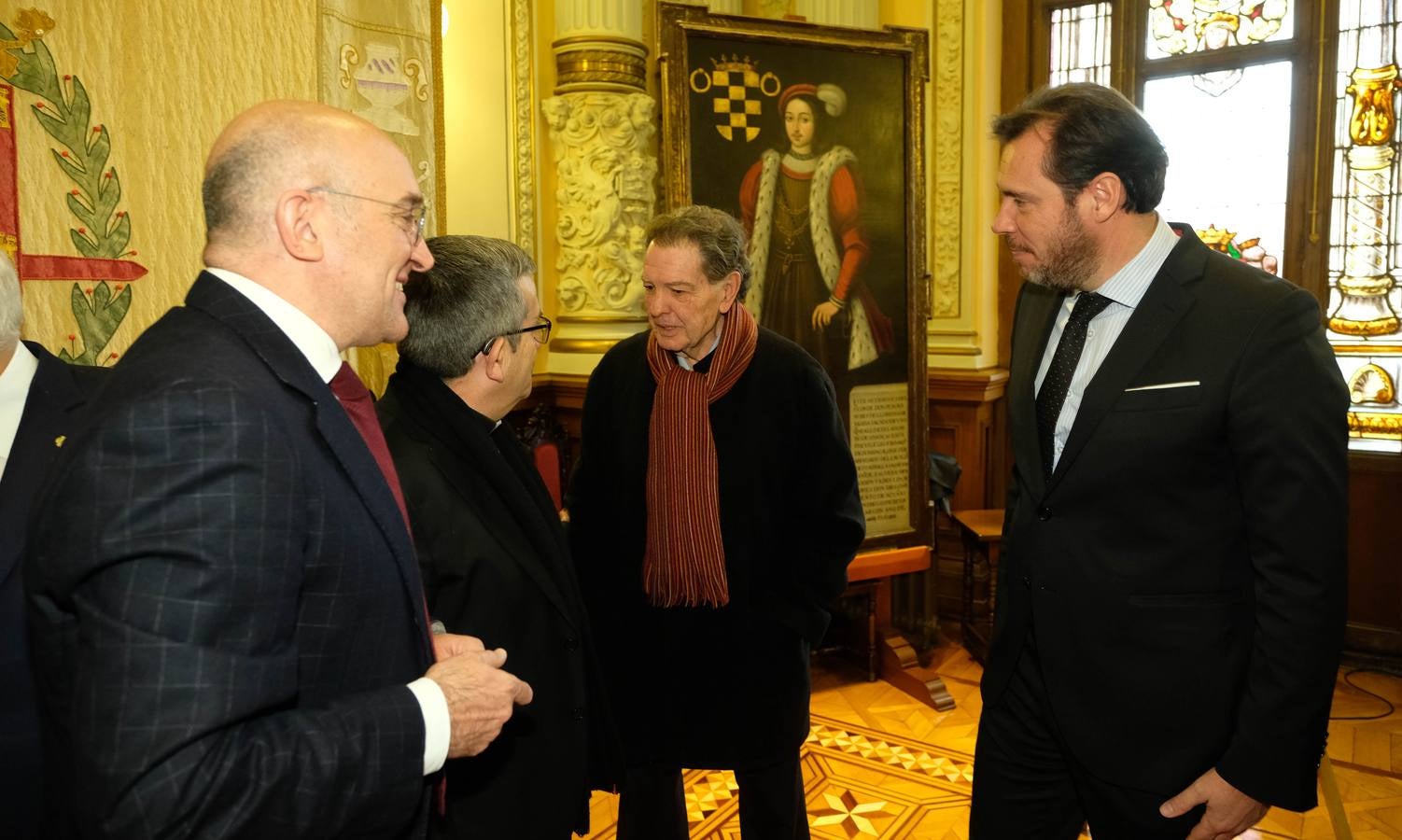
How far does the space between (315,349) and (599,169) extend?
3.22 m

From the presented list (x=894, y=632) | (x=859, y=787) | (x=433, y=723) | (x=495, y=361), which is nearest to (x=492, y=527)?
(x=495, y=361)

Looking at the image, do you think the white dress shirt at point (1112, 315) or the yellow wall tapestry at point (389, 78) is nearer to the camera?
the white dress shirt at point (1112, 315)

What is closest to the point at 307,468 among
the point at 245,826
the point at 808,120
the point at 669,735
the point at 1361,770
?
the point at 245,826

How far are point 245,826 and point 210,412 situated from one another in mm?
406

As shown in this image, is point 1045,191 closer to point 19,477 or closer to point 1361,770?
point 19,477

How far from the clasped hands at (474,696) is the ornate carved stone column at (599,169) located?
3121mm

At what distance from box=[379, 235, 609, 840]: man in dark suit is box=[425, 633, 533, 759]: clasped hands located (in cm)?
37

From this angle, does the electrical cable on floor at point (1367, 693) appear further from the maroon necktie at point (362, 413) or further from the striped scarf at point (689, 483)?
the maroon necktie at point (362, 413)

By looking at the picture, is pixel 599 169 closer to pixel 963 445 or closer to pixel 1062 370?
pixel 963 445

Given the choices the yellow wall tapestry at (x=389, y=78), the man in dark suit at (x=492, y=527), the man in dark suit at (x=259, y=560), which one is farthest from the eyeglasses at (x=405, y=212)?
the yellow wall tapestry at (x=389, y=78)

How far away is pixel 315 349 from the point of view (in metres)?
1.19

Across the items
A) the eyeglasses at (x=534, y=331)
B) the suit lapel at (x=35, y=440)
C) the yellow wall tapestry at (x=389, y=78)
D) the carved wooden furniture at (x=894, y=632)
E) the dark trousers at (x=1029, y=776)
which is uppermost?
the yellow wall tapestry at (x=389, y=78)

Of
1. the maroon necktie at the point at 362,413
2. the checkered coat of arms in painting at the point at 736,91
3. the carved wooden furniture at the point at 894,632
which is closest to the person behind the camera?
the maroon necktie at the point at 362,413

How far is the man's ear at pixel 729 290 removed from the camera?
2.47m
